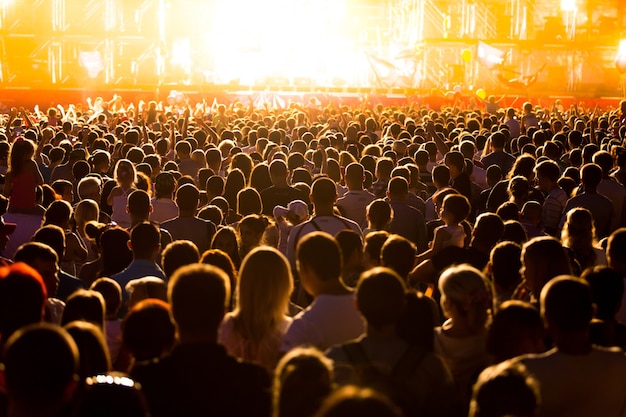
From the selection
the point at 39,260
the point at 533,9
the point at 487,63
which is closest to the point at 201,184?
the point at 39,260

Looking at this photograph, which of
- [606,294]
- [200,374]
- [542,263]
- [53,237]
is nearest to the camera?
[200,374]

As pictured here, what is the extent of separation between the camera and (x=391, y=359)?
415cm

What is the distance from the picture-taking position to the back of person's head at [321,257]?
5.11 meters

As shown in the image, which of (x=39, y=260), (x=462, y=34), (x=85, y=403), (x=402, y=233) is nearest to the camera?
(x=85, y=403)

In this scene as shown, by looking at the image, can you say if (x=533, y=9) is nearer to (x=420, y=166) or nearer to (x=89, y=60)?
(x=89, y=60)

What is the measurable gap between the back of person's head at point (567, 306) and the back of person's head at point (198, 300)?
4.79 feet

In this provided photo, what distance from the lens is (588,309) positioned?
427 cm

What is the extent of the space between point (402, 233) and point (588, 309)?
15.6 ft

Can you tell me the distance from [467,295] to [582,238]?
259 cm

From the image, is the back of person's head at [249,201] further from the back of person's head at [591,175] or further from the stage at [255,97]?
the stage at [255,97]

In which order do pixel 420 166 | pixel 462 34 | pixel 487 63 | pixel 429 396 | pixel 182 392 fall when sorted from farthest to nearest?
pixel 462 34, pixel 487 63, pixel 420 166, pixel 429 396, pixel 182 392

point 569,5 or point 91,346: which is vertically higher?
point 569,5

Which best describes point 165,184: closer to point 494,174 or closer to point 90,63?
point 494,174

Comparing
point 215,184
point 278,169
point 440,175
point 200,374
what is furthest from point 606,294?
point 215,184
